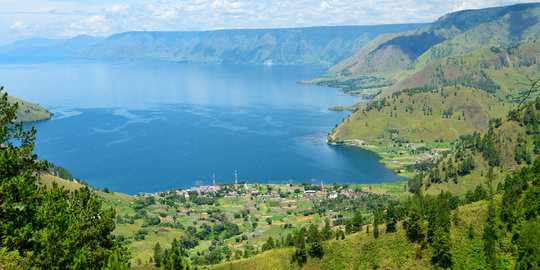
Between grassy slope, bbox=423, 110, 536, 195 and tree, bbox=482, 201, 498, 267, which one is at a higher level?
tree, bbox=482, 201, 498, 267

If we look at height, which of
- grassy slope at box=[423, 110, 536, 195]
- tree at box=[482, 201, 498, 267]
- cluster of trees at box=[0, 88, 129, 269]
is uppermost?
cluster of trees at box=[0, 88, 129, 269]

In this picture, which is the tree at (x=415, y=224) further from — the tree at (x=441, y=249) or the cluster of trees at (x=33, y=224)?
the cluster of trees at (x=33, y=224)

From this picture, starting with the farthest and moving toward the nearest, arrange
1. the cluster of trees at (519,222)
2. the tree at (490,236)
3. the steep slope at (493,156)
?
1. the steep slope at (493,156)
2. the tree at (490,236)
3. the cluster of trees at (519,222)

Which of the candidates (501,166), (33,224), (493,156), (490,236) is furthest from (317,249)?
(493,156)

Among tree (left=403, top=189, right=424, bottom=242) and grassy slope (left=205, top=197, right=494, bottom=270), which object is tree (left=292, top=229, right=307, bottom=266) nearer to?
grassy slope (left=205, top=197, right=494, bottom=270)

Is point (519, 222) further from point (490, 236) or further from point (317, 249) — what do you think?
point (317, 249)

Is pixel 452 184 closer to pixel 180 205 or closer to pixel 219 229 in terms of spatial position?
pixel 219 229

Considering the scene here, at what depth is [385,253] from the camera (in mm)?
85312

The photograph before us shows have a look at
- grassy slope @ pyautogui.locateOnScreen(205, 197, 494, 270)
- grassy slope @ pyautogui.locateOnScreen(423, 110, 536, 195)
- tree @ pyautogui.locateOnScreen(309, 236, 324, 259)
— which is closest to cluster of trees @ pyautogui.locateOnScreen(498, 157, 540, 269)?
grassy slope @ pyautogui.locateOnScreen(205, 197, 494, 270)

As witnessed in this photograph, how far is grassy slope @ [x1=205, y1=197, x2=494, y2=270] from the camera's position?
77750 mm

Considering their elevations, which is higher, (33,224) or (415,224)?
(33,224)

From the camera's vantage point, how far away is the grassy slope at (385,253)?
77.8 metres

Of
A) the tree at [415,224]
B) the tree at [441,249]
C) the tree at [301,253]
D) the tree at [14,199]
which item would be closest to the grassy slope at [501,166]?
the tree at [415,224]

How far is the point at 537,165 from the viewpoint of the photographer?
99.1 meters
